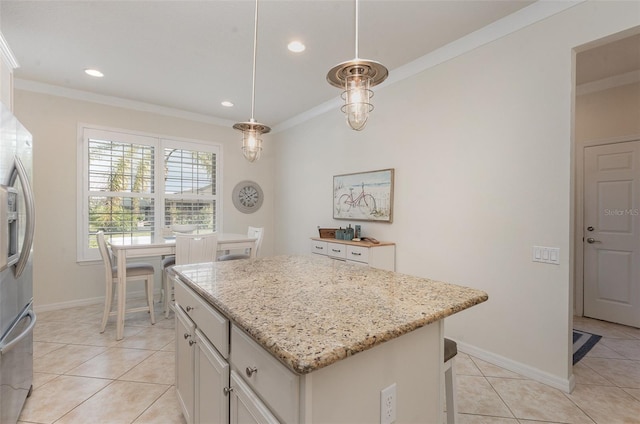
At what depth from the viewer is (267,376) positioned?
2.86 feet

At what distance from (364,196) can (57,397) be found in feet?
10.2

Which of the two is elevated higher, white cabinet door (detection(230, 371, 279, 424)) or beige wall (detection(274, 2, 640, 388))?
beige wall (detection(274, 2, 640, 388))

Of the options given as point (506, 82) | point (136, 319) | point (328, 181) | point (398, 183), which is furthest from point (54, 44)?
point (506, 82)

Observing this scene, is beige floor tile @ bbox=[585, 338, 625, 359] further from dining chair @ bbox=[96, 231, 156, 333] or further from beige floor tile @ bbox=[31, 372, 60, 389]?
beige floor tile @ bbox=[31, 372, 60, 389]

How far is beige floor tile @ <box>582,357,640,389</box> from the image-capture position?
7.09ft

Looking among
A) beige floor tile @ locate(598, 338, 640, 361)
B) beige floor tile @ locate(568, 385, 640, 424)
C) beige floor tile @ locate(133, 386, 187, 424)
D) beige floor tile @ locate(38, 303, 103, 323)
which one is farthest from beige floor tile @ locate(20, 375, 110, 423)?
beige floor tile @ locate(598, 338, 640, 361)

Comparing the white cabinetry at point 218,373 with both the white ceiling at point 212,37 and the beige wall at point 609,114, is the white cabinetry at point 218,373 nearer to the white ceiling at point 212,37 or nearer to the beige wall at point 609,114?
the white ceiling at point 212,37

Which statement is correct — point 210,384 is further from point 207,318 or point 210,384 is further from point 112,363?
point 112,363

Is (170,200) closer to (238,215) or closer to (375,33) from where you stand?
(238,215)

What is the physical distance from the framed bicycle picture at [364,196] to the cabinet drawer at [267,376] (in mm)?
2479

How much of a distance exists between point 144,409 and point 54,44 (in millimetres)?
3158

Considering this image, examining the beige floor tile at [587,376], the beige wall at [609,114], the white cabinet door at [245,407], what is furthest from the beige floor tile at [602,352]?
the white cabinet door at [245,407]

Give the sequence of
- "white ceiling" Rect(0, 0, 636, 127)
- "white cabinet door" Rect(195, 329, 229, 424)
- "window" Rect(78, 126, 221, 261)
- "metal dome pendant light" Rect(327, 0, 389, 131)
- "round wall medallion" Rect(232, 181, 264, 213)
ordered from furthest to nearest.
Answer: "round wall medallion" Rect(232, 181, 264, 213), "window" Rect(78, 126, 221, 261), "white ceiling" Rect(0, 0, 636, 127), "metal dome pendant light" Rect(327, 0, 389, 131), "white cabinet door" Rect(195, 329, 229, 424)

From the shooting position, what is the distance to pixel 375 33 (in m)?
2.53
